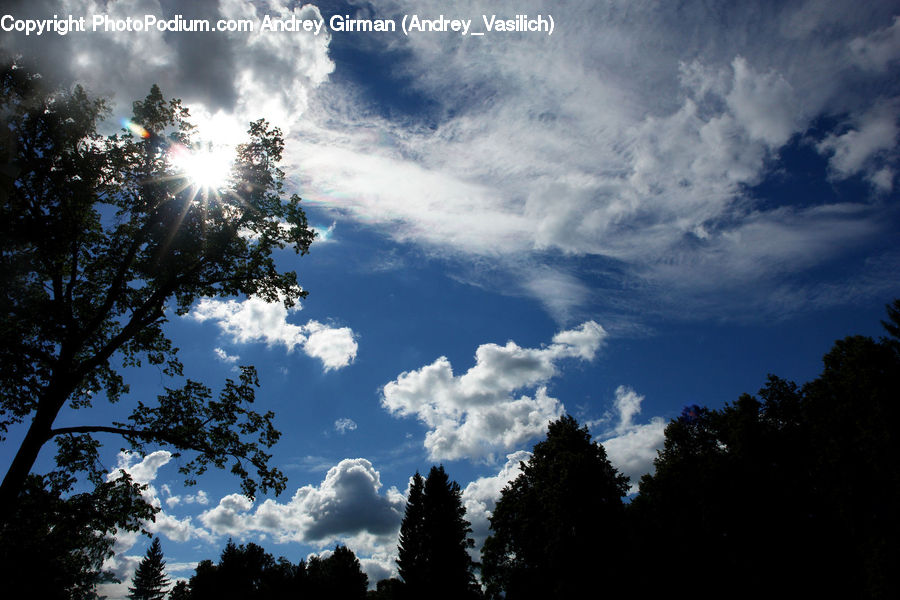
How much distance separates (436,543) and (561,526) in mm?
22831

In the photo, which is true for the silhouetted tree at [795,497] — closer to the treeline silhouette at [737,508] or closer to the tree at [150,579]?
the treeline silhouette at [737,508]

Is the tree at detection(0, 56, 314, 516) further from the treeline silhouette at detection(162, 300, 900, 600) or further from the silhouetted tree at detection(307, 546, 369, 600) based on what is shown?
the silhouetted tree at detection(307, 546, 369, 600)

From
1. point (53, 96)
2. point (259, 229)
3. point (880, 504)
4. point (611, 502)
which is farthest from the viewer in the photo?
point (611, 502)

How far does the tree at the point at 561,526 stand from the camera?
2872cm

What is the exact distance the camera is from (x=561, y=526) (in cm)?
3017

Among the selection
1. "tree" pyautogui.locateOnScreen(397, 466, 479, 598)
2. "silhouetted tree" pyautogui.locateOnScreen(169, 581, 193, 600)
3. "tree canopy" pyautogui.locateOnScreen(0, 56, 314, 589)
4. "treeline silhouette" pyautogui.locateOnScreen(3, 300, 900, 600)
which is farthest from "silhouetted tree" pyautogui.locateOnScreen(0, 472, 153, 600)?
"silhouetted tree" pyautogui.locateOnScreen(169, 581, 193, 600)

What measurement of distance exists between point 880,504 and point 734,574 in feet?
38.1

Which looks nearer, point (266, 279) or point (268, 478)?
point (268, 478)

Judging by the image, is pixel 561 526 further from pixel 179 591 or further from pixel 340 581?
pixel 179 591

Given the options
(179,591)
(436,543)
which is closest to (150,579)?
(179,591)

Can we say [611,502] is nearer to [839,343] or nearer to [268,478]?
[839,343]

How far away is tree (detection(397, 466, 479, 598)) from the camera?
45.8 metres

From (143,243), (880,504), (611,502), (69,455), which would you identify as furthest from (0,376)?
(880,504)

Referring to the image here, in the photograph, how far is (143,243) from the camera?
13188 millimetres
